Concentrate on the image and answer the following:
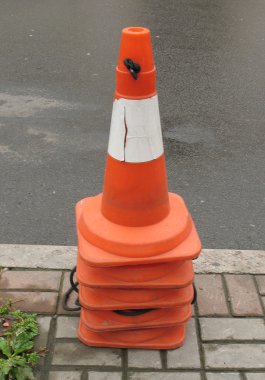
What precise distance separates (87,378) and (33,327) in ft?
1.39

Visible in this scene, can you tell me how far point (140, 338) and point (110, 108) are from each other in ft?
10.6

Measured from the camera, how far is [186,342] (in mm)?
2820

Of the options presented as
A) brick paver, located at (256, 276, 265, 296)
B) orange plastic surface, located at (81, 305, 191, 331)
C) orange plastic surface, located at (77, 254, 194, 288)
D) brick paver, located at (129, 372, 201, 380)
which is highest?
orange plastic surface, located at (77, 254, 194, 288)

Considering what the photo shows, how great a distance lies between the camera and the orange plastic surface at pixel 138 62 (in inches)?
91.0

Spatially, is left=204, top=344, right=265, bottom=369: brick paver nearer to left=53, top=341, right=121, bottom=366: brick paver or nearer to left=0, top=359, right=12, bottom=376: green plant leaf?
left=53, top=341, right=121, bottom=366: brick paver

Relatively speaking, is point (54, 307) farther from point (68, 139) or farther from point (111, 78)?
point (111, 78)

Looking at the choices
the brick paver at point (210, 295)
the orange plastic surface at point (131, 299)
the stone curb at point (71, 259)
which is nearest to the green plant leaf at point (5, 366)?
the orange plastic surface at point (131, 299)

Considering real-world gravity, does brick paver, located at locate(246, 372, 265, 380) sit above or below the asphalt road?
above

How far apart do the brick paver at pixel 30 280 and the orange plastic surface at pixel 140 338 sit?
1.54 ft

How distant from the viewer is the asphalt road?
4.01 meters

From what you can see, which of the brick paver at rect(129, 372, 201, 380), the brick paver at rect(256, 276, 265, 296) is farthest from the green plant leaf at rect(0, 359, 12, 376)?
the brick paver at rect(256, 276, 265, 296)

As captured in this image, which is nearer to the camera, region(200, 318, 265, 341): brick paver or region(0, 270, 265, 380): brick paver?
region(0, 270, 265, 380): brick paver

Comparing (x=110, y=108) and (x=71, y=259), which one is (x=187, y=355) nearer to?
(x=71, y=259)

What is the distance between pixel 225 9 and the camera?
8961 millimetres
